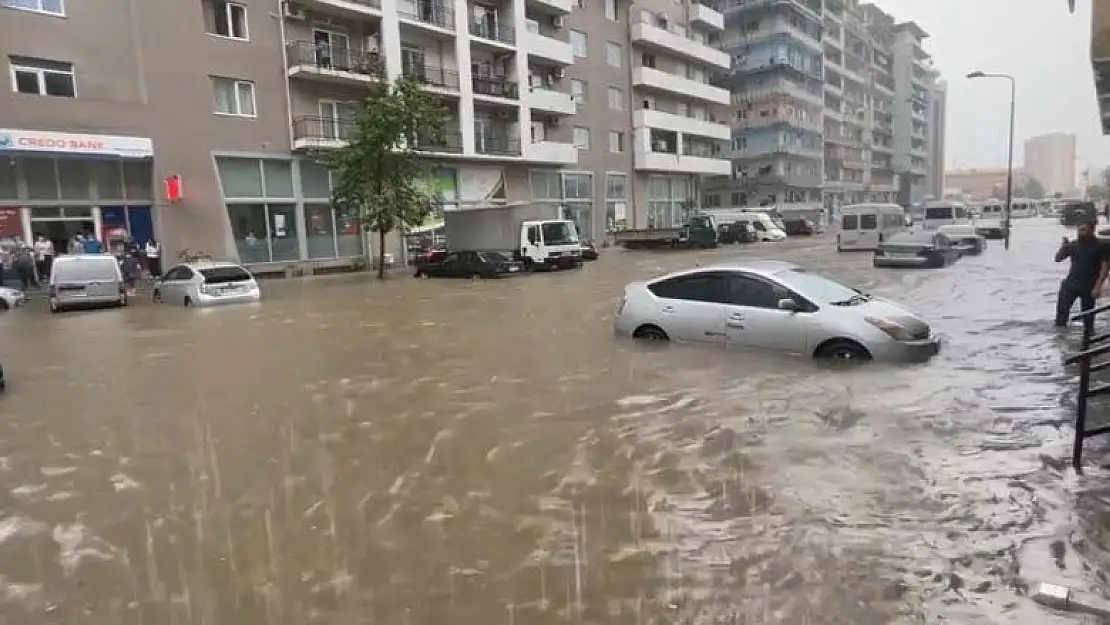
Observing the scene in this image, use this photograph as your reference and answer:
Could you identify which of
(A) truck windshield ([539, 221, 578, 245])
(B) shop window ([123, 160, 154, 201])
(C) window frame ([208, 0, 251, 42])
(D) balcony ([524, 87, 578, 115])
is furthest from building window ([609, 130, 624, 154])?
(B) shop window ([123, 160, 154, 201])

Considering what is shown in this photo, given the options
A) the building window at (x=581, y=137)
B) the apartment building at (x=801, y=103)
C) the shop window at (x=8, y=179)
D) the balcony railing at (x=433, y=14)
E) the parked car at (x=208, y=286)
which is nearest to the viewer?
the parked car at (x=208, y=286)

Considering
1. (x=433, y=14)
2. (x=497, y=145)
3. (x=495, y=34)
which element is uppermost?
(x=433, y=14)

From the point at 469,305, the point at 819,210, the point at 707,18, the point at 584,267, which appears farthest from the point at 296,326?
the point at 819,210

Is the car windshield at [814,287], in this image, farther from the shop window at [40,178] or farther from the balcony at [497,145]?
the balcony at [497,145]

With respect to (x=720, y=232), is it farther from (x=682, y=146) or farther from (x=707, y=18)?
(x=707, y=18)

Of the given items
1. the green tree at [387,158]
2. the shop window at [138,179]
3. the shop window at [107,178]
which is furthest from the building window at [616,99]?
the shop window at [107,178]

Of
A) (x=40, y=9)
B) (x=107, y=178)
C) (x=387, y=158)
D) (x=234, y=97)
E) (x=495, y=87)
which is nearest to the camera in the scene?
(x=40, y=9)

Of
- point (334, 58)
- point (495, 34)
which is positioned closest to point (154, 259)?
point (334, 58)

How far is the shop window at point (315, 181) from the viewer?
107 feet

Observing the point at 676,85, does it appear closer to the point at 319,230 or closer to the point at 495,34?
the point at 495,34

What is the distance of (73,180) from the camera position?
86.8 ft

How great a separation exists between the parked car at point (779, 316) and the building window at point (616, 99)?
1588 inches

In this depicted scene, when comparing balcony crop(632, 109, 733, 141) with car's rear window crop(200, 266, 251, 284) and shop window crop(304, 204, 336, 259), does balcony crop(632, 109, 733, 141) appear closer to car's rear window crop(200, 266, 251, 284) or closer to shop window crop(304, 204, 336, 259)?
Answer: shop window crop(304, 204, 336, 259)

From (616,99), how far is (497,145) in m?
13.4
